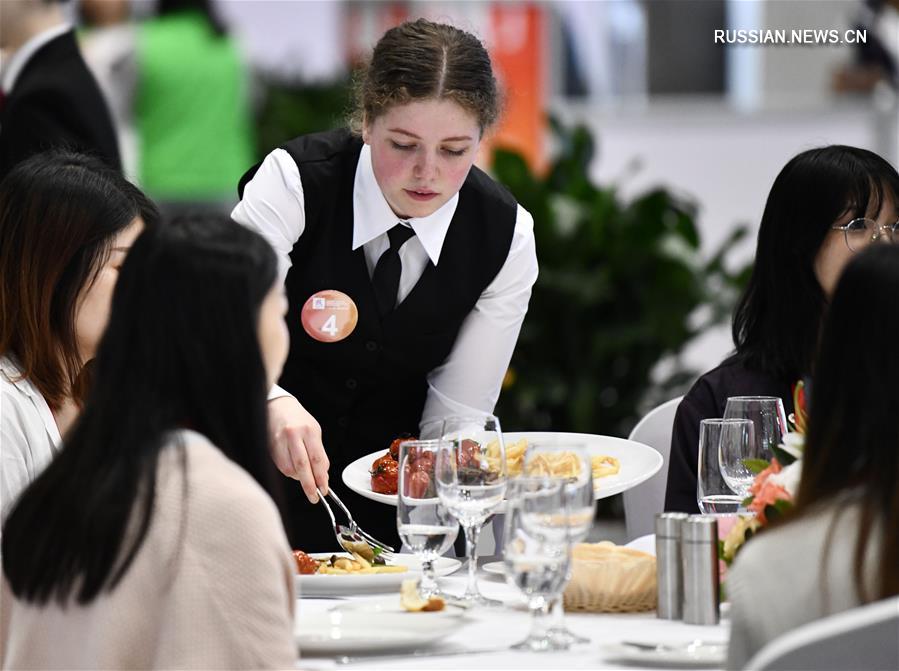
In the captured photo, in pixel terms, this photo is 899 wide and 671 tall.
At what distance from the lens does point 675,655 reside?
61.0 inches

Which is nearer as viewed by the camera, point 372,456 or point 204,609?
point 204,609

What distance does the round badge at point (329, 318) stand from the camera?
2.61m

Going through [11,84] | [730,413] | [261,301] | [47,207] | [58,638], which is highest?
[11,84]

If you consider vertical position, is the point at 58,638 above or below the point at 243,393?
below

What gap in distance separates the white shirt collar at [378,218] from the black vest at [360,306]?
0.02m

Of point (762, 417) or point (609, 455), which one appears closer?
point (762, 417)

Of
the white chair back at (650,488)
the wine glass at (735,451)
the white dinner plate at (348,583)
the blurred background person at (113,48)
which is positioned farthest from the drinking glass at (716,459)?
the blurred background person at (113,48)

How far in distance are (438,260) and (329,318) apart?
0.23 metres

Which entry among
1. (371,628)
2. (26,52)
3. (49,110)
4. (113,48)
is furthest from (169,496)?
(113,48)

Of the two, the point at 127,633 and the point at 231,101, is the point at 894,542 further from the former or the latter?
the point at 231,101

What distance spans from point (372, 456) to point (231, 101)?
3.25 metres

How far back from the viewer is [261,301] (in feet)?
4.82

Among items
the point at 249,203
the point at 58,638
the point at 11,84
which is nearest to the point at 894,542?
the point at 58,638

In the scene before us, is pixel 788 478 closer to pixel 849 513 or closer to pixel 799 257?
pixel 849 513
